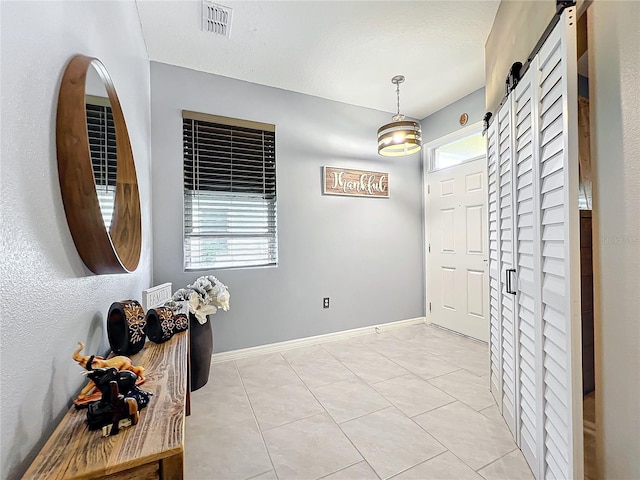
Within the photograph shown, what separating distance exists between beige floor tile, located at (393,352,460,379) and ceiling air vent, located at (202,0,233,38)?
3097 millimetres

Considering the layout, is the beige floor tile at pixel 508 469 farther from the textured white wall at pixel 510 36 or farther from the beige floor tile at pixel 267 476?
the textured white wall at pixel 510 36

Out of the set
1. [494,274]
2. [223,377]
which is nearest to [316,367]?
[223,377]

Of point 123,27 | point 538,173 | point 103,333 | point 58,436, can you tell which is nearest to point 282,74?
point 123,27

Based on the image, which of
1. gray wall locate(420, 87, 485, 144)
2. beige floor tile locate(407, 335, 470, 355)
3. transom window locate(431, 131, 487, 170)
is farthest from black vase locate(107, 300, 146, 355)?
gray wall locate(420, 87, 485, 144)

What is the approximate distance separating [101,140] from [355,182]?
8.84 ft

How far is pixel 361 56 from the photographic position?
8.50 ft

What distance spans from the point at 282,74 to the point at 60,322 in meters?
2.74

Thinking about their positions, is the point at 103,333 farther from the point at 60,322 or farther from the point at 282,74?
the point at 282,74

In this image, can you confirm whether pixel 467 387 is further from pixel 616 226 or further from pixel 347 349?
pixel 616 226

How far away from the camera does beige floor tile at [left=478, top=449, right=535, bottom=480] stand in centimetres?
141

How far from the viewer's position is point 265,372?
2.58 m

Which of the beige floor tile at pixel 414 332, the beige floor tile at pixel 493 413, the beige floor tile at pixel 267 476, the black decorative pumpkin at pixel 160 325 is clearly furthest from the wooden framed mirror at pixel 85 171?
the beige floor tile at pixel 414 332

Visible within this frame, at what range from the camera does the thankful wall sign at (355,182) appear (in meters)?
3.33

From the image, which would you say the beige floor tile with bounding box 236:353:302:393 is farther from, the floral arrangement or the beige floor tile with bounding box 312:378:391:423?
the floral arrangement
